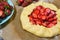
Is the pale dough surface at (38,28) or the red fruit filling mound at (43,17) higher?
the red fruit filling mound at (43,17)

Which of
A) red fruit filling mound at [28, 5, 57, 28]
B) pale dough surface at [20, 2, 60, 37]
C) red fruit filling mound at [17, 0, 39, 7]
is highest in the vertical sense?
red fruit filling mound at [17, 0, 39, 7]

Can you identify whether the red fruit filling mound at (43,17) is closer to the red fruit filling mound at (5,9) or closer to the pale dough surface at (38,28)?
the pale dough surface at (38,28)

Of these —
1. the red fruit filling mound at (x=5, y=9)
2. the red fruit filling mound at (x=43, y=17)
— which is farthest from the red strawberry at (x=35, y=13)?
the red fruit filling mound at (x=5, y=9)

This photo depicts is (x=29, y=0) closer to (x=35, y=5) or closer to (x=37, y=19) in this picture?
(x=35, y=5)

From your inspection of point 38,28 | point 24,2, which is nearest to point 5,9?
point 24,2

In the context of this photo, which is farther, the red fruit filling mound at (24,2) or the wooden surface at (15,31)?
the red fruit filling mound at (24,2)

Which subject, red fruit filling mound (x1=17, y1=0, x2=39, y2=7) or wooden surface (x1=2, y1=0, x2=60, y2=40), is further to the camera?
red fruit filling mound (x1=17, y1=0, x2=39, y2=7)

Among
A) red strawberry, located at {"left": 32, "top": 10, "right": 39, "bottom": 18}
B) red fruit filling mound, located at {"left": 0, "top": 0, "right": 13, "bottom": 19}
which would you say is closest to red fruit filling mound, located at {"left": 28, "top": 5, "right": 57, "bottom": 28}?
red strawberry, located at {"left": 32, "top": 10, "right": 39, "bottom": 18}

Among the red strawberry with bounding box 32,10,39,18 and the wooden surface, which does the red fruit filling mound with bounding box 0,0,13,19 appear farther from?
the red strawberry with bounding box 32,10,39,18
